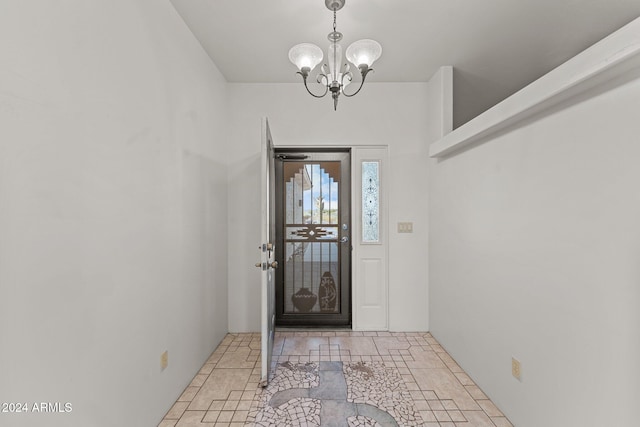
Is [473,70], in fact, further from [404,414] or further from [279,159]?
[404,414]

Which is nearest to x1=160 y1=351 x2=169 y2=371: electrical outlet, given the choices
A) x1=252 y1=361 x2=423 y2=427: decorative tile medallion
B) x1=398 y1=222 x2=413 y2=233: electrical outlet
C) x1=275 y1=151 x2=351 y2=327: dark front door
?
x1=252 y1=361 x2=423 y2=427: decorative tile medallion

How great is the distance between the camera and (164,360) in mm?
2000

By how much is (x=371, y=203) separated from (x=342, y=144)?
71cm

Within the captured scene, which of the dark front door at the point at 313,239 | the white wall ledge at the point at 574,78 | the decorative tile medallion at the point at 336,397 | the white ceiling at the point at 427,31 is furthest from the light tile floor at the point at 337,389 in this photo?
the white ceiling at the point at 427,31

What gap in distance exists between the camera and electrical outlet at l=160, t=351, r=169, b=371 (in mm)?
1964

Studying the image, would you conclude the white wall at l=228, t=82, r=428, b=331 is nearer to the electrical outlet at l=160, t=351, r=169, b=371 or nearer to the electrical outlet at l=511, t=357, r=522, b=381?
the electrical outlet at l=160, t=351, r=169, b=371

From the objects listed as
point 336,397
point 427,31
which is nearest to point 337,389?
point 336,397

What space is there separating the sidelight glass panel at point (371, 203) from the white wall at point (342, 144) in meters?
0.15

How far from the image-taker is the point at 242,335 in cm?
338

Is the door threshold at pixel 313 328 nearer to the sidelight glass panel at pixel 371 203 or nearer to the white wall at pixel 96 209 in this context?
the sidelight glass panel at pixel 371 203

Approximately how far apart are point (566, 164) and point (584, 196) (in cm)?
19

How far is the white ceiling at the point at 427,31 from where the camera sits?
2.11m

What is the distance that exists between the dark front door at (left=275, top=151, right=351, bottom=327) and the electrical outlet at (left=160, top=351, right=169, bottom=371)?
1600mm

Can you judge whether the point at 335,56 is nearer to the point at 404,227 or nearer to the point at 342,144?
the point at 342,144
